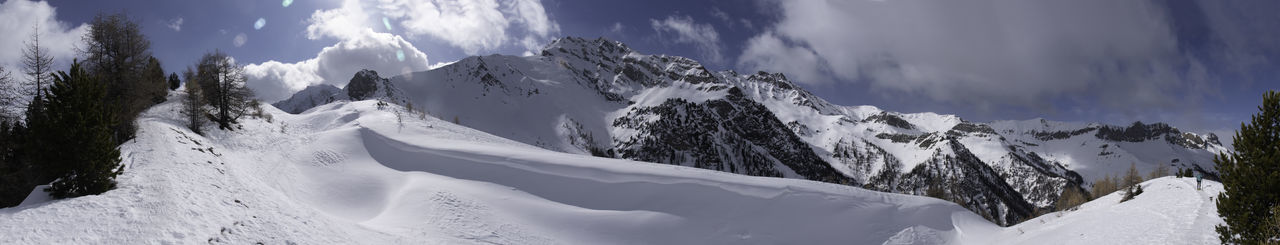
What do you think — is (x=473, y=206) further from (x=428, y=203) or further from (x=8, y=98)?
(x=8, y=98)

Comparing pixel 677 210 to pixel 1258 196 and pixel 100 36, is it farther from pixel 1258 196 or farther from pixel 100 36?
pixel 100 36

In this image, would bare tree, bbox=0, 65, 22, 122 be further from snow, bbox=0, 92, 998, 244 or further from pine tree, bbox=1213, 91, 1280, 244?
pine tree, bbox=1213, 91, 1280, 244

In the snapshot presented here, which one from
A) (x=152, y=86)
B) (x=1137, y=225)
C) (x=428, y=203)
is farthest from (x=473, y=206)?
(x=1137, y=225)

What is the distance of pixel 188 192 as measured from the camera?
14492 millimetres

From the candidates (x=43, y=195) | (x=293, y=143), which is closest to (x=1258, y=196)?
(x=43, y=195)

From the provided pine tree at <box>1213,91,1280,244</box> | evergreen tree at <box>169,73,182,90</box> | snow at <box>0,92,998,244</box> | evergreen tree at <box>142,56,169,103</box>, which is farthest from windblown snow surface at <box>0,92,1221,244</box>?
evergreen tree at <box>169,73,182,90</box>

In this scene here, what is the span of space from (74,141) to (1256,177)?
35.1m

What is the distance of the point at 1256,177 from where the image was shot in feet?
43.9

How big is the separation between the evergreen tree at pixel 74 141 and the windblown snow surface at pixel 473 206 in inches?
27.6

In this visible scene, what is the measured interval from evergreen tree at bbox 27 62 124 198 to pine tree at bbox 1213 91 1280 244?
32608 millimetres

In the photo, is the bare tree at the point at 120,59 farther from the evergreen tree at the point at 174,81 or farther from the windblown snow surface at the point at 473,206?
the evergreen tree at the point at 174,81

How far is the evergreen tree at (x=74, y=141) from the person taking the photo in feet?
42.9

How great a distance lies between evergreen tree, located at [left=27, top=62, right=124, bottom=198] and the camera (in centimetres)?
1309

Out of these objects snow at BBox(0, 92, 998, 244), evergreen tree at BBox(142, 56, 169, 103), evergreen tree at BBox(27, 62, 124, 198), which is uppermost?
evergreen tree at BBox(142, 56, 169, 103)
